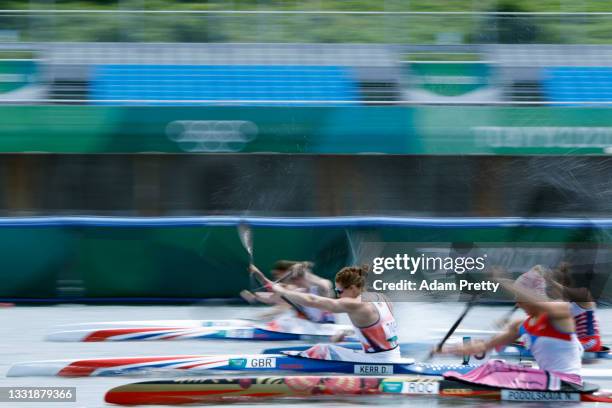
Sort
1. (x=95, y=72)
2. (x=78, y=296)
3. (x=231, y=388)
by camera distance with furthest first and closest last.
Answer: (x=95, y=72) → (x=78, y=296) → (x=231, y=388)

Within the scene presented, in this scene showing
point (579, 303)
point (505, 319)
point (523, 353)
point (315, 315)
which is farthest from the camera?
point (315, 315)

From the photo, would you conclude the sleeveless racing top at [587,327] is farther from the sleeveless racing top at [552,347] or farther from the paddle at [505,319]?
the sleeveless racing top at [552,347]

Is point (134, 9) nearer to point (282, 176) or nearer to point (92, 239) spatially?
point (282, 176)

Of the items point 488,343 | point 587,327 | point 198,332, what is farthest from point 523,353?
point 198,332

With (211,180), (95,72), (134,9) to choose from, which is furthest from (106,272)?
(134,9)

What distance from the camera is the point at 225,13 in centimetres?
1454

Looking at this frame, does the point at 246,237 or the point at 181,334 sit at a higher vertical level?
the point at 246,237

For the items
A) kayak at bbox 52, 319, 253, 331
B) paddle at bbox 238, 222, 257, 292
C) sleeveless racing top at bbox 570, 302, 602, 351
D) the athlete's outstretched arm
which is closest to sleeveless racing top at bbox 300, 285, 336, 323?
kayak at bbox 52, 319, 253, 331

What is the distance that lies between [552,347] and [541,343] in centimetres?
8

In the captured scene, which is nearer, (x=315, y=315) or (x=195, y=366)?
(x=195, y=366)

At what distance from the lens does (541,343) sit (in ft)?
20.5

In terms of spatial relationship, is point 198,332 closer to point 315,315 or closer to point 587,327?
point 315,315

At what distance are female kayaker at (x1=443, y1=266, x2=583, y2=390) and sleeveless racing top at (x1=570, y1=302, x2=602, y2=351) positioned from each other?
1216mm

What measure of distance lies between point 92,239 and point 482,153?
594 cm
